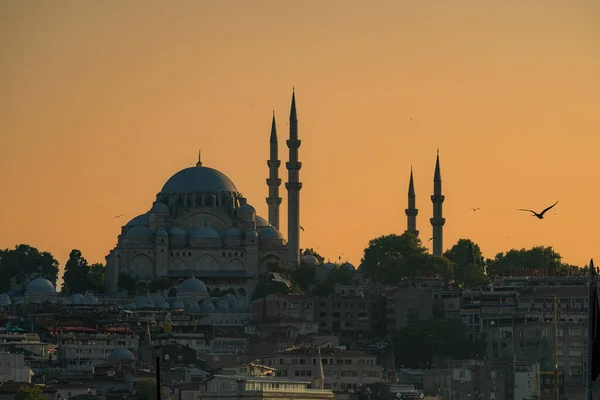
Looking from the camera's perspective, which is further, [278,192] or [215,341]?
[278,192]

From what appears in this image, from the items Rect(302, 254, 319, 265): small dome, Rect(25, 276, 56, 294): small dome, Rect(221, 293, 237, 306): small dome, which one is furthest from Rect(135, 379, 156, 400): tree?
Rect(302, 254, 319, 265): small dome

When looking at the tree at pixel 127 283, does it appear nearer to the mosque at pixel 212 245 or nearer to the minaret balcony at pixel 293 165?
the mosque at pixel 212 245

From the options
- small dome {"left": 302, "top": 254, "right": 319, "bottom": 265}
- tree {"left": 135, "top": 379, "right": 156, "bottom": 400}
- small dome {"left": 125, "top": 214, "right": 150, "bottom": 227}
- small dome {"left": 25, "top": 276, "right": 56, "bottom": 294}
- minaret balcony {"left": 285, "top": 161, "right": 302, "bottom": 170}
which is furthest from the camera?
small dome {"left": 125, "top": 214, "right": 150, "bottom": 227}

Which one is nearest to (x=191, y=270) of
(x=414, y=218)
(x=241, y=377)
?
(x=414, y=218)

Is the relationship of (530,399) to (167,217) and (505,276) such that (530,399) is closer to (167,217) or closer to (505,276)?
(505,276)

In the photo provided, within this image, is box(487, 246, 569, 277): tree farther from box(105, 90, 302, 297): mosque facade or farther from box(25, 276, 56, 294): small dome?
box(25, 276, 56, 294): small dome

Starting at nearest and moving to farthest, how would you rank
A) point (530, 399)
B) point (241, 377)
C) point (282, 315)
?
point (241, 377) < point (530, 399) < point (282, 315)

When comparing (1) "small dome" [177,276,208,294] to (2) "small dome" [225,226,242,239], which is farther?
(2) "small dome" [225,226,242,239]
